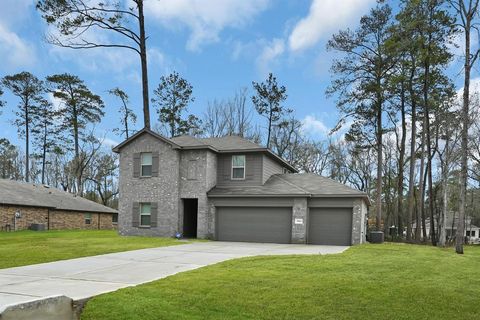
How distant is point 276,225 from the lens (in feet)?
67.8

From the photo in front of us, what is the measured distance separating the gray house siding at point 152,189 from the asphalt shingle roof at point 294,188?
2.27 metres

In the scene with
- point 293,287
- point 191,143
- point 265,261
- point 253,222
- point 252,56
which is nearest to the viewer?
point 293,287

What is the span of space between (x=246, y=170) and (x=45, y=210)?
18192 mm

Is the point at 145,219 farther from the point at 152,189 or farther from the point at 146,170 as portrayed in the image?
the point at 146,170

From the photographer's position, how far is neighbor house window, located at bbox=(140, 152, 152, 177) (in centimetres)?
2269

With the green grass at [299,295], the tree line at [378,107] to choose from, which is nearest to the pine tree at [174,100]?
the tree line at [378,107]

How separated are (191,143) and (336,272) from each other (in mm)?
14443

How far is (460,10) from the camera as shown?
17688 millimetres

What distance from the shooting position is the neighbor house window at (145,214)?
22547 mm

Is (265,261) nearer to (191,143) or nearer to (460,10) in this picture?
(191,143)

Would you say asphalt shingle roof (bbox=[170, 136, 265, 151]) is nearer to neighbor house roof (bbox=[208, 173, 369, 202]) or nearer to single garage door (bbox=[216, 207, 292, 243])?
neighbor house roof (bbox=[208, 173, 369, 202])

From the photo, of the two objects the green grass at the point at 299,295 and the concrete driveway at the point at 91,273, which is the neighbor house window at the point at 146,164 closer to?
the concrete driveway at the point at 91,273

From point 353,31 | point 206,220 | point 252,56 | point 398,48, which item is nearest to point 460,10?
point 398,48

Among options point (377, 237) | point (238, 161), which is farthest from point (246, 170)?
point (377, 237)
